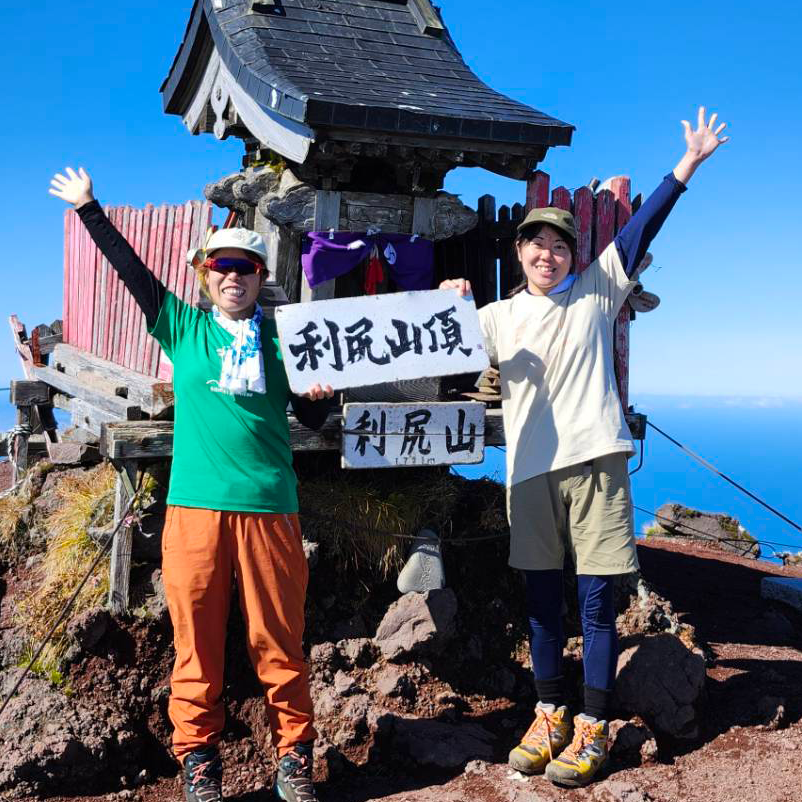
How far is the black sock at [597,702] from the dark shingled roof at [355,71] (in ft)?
12.0

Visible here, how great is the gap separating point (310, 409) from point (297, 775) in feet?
6.04

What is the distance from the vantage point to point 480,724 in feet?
18.8

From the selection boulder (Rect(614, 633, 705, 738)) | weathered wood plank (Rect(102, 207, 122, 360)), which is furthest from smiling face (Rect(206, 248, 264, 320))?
weathered wood plank (Rect(102, 207, 122, 360))

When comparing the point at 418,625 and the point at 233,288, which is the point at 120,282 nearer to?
the point at 418,625

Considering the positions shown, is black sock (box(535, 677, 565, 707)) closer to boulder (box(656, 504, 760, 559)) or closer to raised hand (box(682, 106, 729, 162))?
raised hand (box(682, 106, 729, 162))

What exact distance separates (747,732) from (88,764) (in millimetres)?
3959

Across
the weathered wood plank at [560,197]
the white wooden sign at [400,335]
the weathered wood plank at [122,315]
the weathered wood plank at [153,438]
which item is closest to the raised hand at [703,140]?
the white wooden sign at [400,335]

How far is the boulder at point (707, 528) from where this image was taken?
11.8 metres

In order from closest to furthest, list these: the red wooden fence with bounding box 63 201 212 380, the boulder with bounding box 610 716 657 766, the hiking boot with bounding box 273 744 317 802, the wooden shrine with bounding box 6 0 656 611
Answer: the hiking boot with bounding box 273 744 317 802 → the boulder with bounding box 610 716 657 766 → the wooden shrine with bounding box 6 0 656 611 → the red wooden fence with bounding box 63 201 212 380

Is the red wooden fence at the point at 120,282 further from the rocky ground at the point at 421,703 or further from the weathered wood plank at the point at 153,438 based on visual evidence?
the rocky ground at the point at 421,703

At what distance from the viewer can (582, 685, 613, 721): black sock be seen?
4867 millimetres

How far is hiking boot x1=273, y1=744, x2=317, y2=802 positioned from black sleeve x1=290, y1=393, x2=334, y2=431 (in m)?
1.64

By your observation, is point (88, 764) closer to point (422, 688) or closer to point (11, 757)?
point (11, 757)

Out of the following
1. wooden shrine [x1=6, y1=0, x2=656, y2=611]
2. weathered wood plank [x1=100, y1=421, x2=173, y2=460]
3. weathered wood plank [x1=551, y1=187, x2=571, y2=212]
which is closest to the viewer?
weathered wood plank [x1=100, y1=421, x2=173, y2=460]
